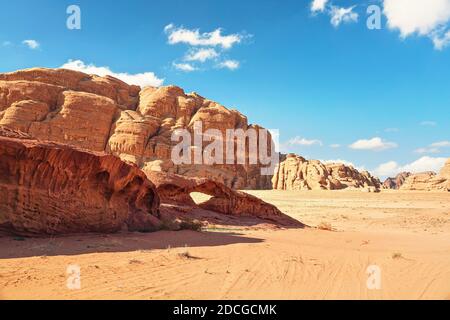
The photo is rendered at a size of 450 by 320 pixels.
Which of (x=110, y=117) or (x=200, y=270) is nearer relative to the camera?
(x=200, y=270)

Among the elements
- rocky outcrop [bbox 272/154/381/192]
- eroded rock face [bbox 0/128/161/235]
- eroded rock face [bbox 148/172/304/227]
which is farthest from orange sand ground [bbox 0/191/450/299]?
rocky outcrop [bbox 272/154/381/192]

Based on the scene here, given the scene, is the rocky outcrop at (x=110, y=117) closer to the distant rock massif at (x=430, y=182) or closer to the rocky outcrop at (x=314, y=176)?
the rocky outcrop at (x=314, y=176)

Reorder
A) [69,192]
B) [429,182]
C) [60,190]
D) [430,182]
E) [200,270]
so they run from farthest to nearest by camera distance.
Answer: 1. [429,182]
2. [430,182]
3. [69,192]
4. [60,190]
5. [200,270]

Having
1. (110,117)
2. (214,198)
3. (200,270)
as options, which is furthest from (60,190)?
(110,117)

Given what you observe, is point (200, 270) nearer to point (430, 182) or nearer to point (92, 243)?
point (92, 243)

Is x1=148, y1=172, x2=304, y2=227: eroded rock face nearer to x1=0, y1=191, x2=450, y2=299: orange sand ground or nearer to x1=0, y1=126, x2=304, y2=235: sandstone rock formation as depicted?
x1=0, y1=126, x2=304, y2=235: sandstone rock formation

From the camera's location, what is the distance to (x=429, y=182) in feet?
206

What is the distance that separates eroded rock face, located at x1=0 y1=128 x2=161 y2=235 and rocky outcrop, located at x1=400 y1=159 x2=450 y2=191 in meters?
61.7

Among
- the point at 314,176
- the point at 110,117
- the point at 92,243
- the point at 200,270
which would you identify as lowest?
the point at 200,270

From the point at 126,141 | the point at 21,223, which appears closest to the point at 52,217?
the point at 21,223

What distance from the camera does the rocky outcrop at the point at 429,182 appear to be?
6125 cm

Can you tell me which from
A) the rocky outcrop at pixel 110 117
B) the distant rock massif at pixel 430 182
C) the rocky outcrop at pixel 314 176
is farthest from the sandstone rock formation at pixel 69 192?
the distant rock massif at pixel 430 182

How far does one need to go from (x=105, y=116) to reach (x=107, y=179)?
56.9 metres

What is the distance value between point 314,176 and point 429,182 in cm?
1967
